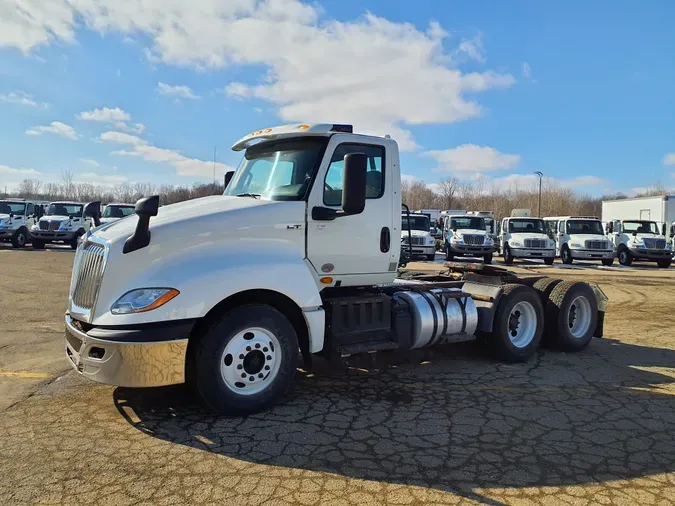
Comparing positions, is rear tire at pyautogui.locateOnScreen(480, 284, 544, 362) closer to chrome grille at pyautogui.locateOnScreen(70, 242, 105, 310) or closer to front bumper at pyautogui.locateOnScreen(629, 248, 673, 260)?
chrome grille at pyautogui.locateOnScreen(70, 242, 105, 310)

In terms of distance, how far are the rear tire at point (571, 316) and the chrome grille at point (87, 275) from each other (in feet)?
19.2

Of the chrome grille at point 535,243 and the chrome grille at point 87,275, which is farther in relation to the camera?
the chrome grille at point 535,243

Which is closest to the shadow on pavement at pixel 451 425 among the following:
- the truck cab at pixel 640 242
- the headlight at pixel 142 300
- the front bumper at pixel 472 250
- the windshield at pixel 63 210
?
the headlight at pixel 142 300

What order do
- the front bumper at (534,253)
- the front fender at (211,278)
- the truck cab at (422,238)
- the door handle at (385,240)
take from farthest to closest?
the front bumper at (534,253), the truck cab at (422,238), the door handle at (385,240), the front fender at (211,278)

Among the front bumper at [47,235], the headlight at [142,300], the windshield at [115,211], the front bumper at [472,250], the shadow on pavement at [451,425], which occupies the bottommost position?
the shadow on pavement at [451,425]

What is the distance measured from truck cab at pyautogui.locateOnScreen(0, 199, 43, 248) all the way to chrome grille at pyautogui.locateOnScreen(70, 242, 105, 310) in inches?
986

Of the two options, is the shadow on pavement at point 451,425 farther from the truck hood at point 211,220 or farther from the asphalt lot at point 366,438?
the truck hood at point 211,220

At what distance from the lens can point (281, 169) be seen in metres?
5.72

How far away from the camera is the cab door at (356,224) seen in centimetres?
546

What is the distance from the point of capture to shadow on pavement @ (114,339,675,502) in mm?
3906

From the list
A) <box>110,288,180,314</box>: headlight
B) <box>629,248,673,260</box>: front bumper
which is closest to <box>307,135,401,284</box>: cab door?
<box>110,288,180,314</box>: headlight

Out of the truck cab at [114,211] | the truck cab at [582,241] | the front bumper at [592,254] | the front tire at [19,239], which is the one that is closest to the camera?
the front bumper at [592,254]

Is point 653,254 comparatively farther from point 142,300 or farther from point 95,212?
point 142,300

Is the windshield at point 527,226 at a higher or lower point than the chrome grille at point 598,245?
higher
